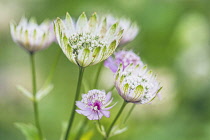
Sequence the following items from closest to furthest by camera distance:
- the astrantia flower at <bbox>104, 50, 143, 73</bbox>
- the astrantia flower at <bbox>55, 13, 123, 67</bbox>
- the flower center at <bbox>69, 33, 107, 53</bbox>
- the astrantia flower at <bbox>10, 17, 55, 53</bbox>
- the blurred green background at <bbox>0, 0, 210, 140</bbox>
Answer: the astrantia flower at <bbox>55, 13, 123, 67</bbox> → the flower center at <bbox>69, 33, 107, 53</bbox> → the astrantia flower at <bbox>104, 50, 143, 73</bbox> → the astrantia flower at <bbox>10, 17, 55, 53</bbox> → the blurred green background at <bbox>0, 0, 210, 140</bbox>

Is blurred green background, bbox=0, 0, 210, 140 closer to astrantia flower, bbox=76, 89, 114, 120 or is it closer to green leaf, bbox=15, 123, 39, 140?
green leaf, bbox=15, 123, 39, 140

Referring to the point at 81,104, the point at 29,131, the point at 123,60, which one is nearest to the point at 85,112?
the point at 81,104

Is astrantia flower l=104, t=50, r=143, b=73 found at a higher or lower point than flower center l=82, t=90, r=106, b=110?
higher

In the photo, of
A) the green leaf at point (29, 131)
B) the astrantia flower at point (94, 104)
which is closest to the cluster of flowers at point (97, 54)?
the astrantia flower at point (94, 104)

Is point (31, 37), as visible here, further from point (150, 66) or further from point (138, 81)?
point (150, 66)

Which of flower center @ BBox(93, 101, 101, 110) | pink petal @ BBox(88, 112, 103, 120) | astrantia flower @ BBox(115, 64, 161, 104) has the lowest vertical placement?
pink petal @ BBox(88, 112, 103, 120)

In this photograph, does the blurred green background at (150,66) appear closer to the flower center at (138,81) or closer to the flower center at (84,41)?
the flower center at (138,81)

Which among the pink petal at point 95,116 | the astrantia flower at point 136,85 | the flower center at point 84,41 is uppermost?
the flower center at point 84,41

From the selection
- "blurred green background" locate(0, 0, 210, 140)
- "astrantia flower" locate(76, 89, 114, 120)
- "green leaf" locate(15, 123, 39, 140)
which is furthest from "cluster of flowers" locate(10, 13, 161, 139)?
"blurred green background" locate(0, 0, 210, 140)

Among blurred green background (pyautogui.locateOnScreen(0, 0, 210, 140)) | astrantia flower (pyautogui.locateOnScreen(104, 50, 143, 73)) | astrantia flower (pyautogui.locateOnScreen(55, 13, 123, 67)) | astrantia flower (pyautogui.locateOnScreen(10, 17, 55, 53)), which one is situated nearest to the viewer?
astrantia flower (pyautogui.locateOnScreen(55, 13, 123, 67))
